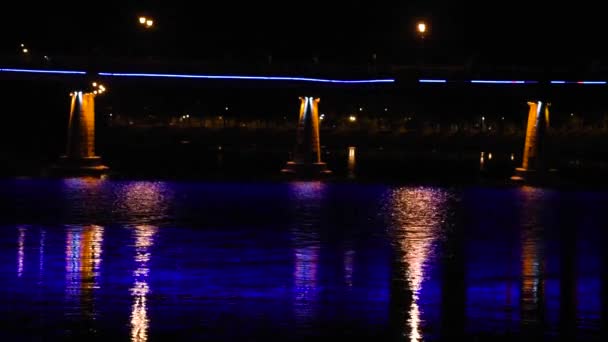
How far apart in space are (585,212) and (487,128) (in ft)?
393

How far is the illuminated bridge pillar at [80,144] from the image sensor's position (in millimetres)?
77750

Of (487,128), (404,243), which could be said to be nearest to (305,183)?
(404,243)

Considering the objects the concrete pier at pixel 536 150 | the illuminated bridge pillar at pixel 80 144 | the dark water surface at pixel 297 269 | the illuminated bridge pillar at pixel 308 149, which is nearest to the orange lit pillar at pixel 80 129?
the illuminated bridge pillar at pixel 80 144

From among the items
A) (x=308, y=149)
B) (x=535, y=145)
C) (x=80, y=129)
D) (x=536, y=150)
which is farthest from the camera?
(x=80, y=129)

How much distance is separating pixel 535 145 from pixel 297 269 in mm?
47844

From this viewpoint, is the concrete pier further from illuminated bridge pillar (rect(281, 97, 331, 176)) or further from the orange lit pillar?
the orange lit pillar

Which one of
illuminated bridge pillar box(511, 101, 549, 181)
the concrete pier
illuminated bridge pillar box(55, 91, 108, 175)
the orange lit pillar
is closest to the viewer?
the concrete pier

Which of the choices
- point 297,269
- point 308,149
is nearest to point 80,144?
point 308,149

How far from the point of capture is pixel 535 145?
255 feet

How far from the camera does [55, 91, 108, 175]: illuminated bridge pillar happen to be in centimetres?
7775

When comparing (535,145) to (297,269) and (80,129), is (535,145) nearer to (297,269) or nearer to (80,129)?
(80,129)

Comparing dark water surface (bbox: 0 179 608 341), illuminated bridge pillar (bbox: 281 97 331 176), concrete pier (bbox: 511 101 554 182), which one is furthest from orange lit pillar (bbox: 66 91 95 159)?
concrete pier (bbox: 511 101 554 182)

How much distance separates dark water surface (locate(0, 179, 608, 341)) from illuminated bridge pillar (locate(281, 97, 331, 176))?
60.0ft

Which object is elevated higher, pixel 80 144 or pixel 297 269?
pixel 80 144
